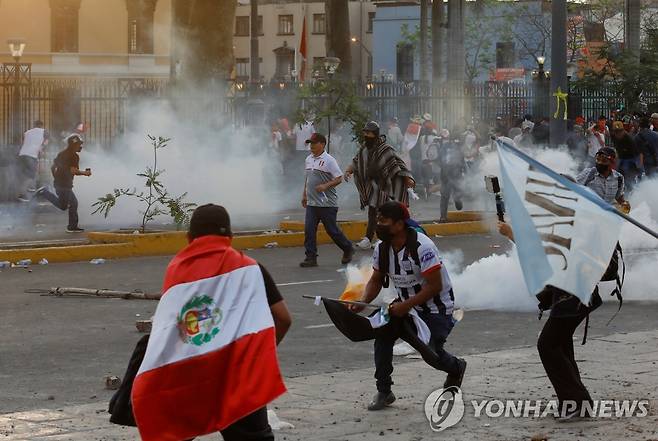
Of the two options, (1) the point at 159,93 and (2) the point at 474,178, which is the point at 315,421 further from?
(1) the point at 159,93

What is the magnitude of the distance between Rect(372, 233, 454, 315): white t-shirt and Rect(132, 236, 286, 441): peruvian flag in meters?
2.76

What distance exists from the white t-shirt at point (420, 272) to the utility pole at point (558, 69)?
13.0 metres

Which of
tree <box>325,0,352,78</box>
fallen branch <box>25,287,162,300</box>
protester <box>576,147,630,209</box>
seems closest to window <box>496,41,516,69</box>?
tree <box>325,0,352,78</box>

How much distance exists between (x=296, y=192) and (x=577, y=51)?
40024 mm

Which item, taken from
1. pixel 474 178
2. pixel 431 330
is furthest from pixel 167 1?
pixel 431 330

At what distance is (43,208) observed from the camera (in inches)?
1011

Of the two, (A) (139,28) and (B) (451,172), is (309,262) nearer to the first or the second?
(B) (451,172)

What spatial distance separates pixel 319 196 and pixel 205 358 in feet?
36.0

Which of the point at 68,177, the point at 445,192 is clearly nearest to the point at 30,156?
the point at 68,177

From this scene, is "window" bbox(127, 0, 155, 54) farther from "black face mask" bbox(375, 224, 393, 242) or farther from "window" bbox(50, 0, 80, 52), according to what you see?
"black face mask" bbox(375, 224, 393, 242)

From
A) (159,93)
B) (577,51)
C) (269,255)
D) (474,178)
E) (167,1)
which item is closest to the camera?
(269,255)

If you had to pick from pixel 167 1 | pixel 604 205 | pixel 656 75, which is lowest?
pixel 604 205

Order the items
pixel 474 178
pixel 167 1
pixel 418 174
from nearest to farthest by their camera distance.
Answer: pixel 474 178 → pixel 418 174 → pixel 167 1

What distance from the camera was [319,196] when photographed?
16.5 meters
